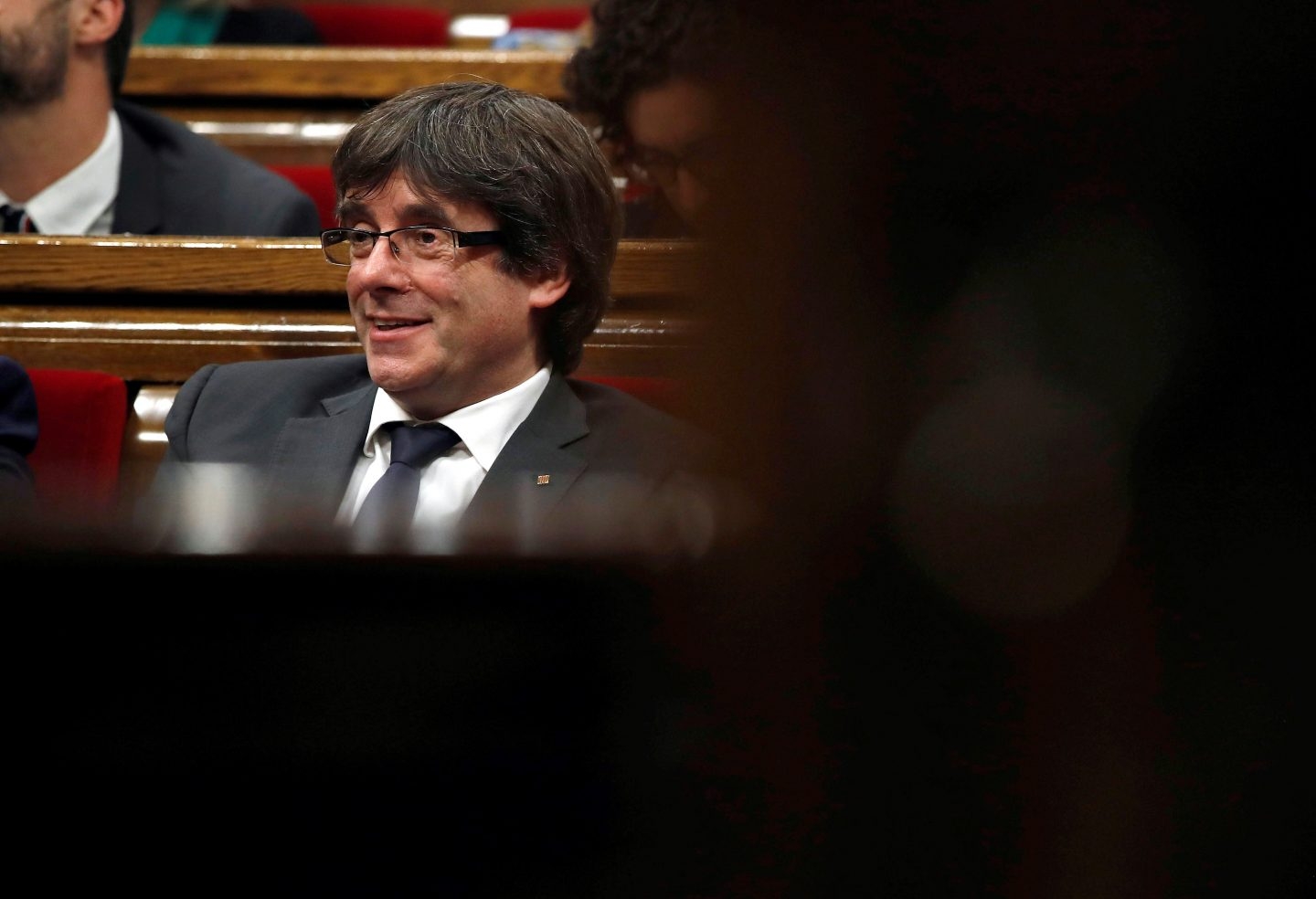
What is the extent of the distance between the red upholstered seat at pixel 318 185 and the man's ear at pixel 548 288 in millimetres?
472

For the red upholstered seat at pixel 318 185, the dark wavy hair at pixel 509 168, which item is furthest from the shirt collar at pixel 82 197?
the dark wavy hair at pixel 509 168

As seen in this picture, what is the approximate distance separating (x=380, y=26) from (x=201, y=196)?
1.13 meters

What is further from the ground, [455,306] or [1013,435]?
[1013,435]

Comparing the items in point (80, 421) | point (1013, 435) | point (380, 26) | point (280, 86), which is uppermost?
point (1013, 435)

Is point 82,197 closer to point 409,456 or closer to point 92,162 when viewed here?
point 92,162

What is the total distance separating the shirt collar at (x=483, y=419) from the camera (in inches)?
25.8

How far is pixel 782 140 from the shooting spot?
0.49 feet

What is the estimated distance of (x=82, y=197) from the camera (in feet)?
3.24

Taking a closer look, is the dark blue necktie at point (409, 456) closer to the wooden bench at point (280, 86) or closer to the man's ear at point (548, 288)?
the man's ear at point (548, 288)

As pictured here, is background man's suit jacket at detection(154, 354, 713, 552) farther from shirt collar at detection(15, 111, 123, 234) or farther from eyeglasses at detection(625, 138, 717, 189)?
shirt collar at detection(15, 111, 123, 234)

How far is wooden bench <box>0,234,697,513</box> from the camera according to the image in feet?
2.51

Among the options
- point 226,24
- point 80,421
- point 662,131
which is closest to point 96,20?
point 80,421

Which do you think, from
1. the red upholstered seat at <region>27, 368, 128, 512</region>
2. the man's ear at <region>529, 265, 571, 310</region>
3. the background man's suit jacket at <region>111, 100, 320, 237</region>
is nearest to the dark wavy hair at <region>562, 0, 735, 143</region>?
the man's ear at <region>529, 265, 571, 310</region>

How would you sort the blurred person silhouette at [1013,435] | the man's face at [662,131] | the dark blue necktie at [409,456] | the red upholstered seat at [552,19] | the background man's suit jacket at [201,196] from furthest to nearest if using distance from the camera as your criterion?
the red upholstered seat at [552,19]
the background man's suit jacket at [201,196]
the dark blue necktie at [409,456]
the man's face at [662,131]
the blurred person silhouette at [1013,435]
